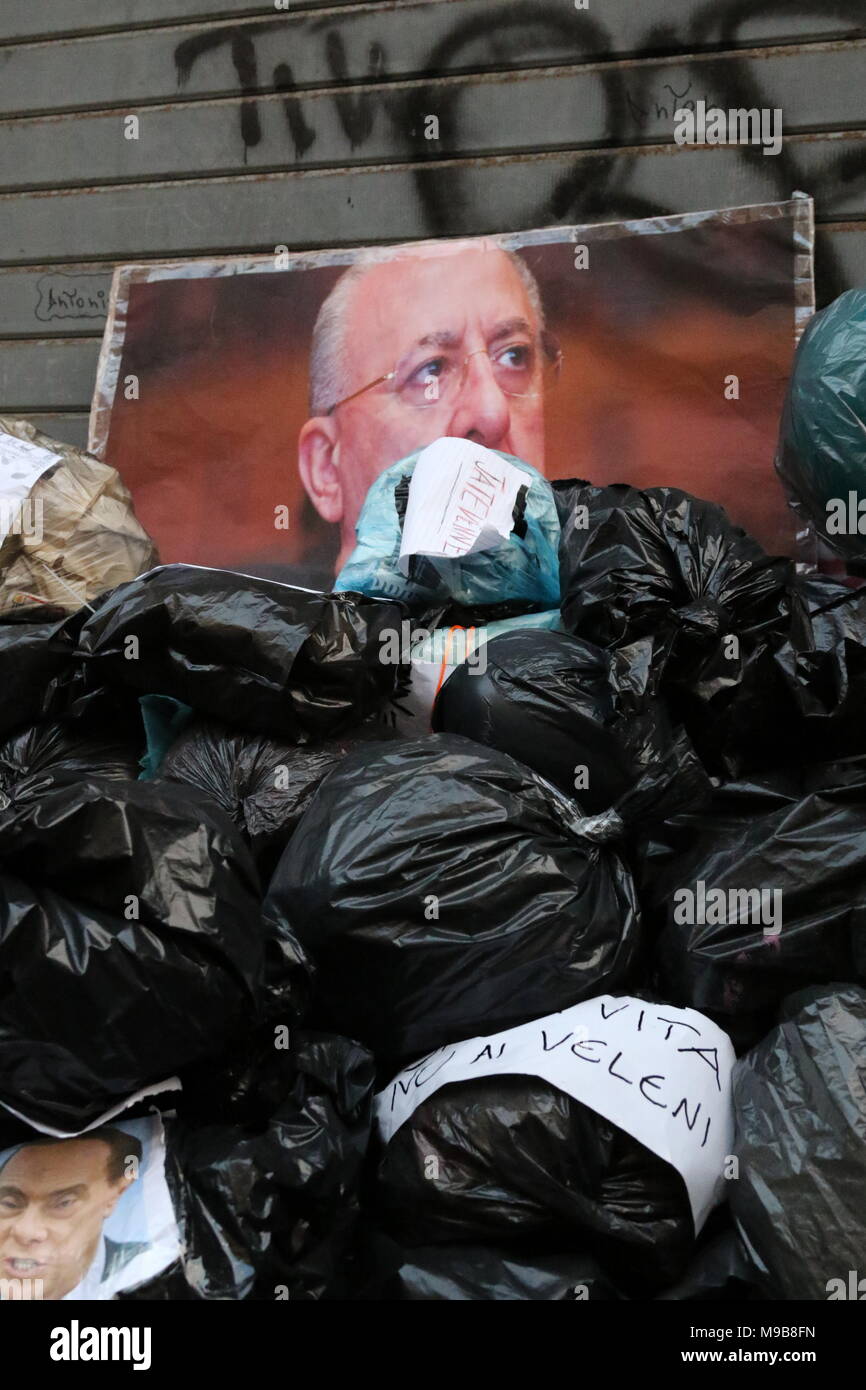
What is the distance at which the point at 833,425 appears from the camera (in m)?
2.39

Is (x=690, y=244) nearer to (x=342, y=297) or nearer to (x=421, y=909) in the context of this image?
(x=342, y=297)

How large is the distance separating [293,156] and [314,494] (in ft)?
3.70

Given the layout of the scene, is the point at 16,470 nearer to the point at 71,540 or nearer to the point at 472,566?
the point at 71,540

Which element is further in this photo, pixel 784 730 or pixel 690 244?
pixel 690 244

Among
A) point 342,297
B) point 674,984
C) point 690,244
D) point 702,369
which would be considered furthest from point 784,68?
point 674,984

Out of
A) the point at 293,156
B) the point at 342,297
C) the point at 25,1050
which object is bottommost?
the point at 25,1050

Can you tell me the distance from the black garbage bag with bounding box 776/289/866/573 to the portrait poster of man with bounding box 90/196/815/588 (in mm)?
833

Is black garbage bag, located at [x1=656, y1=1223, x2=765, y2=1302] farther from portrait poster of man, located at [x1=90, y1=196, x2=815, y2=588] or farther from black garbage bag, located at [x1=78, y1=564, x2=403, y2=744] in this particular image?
portrait poster of man, located at [x1=90, y1=196, x2=815, y2=588]

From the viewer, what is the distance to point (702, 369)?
135 inches

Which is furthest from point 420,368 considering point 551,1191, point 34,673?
point 551,1191

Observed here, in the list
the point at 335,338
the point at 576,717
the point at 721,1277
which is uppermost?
the point at 335,338

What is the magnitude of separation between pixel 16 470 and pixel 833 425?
6.20 ft
